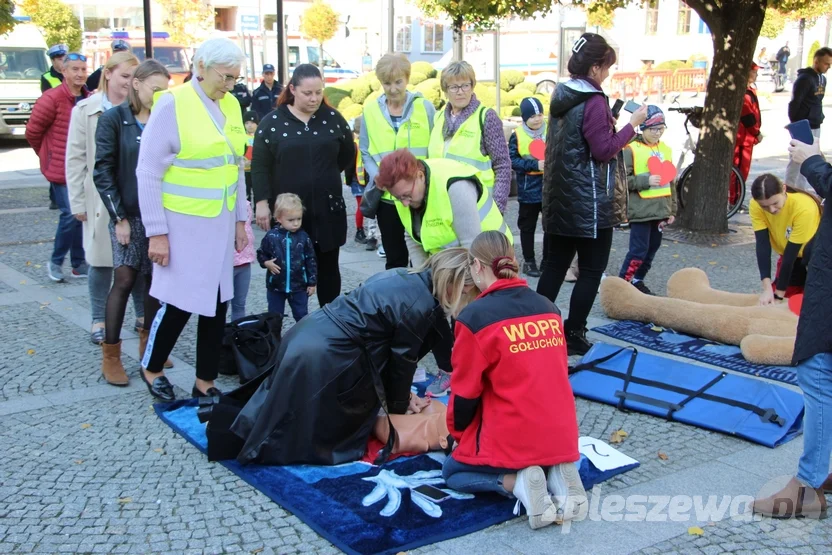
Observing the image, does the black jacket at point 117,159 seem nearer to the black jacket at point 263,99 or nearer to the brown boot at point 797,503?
the brown boot at point 797,503

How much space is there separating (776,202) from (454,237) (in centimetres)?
235

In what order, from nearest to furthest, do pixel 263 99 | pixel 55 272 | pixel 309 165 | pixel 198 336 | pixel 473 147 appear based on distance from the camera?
pixel 198 336, pixel 309 165, pixel 473 147, pixel 55 272, pixel 263 99

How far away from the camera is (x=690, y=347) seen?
19.1 ft

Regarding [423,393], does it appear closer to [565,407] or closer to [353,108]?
[565,407]

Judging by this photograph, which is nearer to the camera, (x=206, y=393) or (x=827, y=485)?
(x=827, y=485)

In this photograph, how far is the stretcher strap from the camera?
4.52 m

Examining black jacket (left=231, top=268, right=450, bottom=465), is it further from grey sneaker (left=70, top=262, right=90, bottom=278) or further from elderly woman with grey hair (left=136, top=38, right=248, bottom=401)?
grey sneaker (left=70, top=262, right=90, bottom=278)

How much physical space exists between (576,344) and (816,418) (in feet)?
7.43

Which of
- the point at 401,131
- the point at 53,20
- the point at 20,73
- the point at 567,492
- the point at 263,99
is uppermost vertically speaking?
the point at 53,20

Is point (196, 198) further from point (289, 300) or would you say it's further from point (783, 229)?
point (783, 229)

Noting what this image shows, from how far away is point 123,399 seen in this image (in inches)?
193

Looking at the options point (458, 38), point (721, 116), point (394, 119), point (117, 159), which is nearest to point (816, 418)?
point (394, 119)

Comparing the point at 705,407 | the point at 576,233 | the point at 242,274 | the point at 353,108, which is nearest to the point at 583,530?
the point at 705,407

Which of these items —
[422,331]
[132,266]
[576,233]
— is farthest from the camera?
[576,233]
